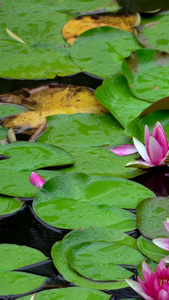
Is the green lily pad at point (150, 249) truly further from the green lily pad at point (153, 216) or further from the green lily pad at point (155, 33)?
the green lily pad at point (155, 33)

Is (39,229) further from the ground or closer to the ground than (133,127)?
closer to the ground

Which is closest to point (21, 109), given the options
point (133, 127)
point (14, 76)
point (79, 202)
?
point (14, 76)

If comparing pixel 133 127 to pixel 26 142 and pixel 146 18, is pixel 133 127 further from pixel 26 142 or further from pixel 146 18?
pixel 146 18

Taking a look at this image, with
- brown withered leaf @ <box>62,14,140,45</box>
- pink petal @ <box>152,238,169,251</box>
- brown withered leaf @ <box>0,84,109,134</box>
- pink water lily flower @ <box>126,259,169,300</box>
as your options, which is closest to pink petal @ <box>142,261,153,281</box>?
pink water lily flower @ <box>126,259,169,300</box>

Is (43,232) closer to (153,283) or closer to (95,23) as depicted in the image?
(153,283)

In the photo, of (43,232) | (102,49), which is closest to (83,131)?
(43,232)

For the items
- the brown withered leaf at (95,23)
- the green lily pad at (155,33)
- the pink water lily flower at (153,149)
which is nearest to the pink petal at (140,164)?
the pink water lily flower at (153,149)

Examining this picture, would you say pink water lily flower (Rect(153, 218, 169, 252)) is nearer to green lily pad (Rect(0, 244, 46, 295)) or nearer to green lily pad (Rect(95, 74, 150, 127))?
green lily pad (Rect(0, 244, 46, 295))
